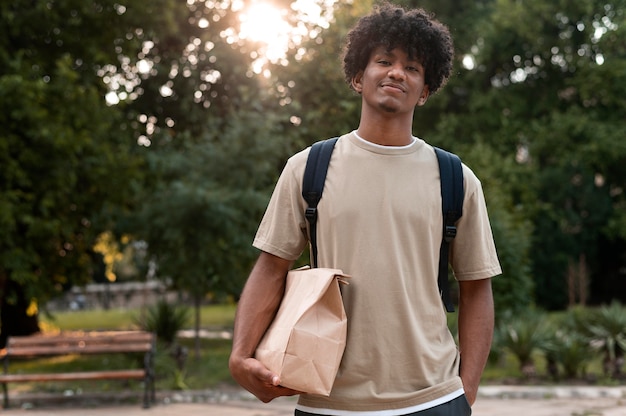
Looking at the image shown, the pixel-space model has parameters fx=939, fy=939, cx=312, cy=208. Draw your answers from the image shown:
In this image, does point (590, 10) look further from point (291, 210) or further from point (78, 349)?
point (291, 210)

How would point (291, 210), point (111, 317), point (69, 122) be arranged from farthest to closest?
point (111, 317), point (69, 122), point (291, 210)

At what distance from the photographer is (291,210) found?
2613 mm

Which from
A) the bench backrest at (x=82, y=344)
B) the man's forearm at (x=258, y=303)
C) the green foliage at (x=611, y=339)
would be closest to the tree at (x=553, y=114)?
the green foliage at (x=611, y=339)

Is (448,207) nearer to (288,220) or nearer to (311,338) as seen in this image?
(288,220)

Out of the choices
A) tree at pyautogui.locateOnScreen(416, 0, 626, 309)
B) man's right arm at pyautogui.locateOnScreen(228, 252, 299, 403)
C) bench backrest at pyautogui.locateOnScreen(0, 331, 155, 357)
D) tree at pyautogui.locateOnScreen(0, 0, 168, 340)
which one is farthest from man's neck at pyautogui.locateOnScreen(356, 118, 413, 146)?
tree at pyautogui.locateOnScreen(416, 0, 626, 309)

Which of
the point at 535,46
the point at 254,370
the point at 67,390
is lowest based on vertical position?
→ the point at 67,390

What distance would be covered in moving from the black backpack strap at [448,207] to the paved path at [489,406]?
25.0 ft

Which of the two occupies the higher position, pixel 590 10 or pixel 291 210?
pixel 590 10

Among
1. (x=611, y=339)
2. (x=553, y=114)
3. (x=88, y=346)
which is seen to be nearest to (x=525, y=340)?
(x=611, y=339)

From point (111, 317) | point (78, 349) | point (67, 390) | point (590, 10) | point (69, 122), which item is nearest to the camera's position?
point (78, 349)

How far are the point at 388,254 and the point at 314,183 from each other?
282 mm

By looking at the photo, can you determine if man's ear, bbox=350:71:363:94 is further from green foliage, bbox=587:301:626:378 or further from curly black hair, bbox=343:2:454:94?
green foliage, bbox=587:301:626:378

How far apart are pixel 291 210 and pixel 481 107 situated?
28.8m

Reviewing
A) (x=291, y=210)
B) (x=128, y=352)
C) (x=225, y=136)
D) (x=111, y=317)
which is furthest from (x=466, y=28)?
(x=291, y=210)
